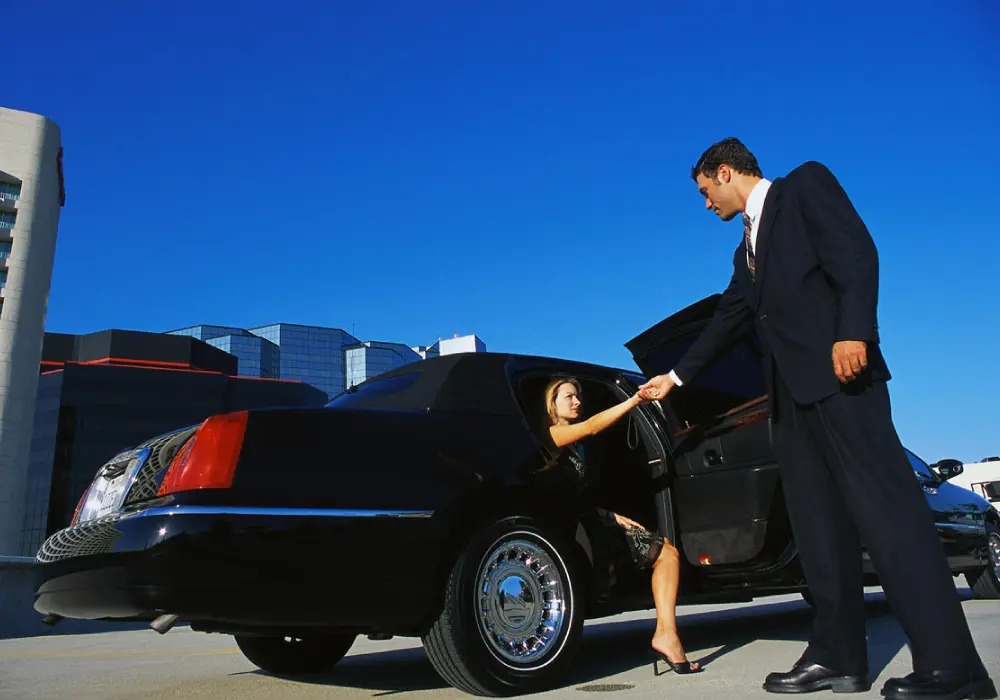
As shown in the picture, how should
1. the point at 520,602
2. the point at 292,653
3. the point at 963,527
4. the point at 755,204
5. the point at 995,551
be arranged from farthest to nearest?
the point at 995,551, the point at 963,527, the point at 292,653, the point at 520,602, the point at 755,204

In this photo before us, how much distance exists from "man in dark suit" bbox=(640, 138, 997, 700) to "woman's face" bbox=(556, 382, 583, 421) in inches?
41.8

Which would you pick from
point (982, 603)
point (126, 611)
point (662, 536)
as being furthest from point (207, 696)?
point (982, 603)

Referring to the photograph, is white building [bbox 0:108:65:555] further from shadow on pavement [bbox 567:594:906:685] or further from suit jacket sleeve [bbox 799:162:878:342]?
suit jacket sleeve [bbox 799:162:878:342]

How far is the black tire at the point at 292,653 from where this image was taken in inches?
172

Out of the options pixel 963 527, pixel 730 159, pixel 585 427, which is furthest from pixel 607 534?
pixel 963 527

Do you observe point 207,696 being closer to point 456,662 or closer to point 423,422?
point 456,662

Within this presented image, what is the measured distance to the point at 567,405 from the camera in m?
4.20

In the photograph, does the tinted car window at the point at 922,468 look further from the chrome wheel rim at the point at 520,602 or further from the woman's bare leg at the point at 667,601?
the chrome wheel rim at the point at 520,602

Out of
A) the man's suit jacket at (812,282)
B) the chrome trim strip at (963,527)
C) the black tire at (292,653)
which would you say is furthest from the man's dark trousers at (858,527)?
the chrome trim strip at (963,527)

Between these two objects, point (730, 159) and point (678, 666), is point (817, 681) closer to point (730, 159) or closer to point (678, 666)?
point (678, 666)

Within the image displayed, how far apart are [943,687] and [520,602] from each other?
1574 mm

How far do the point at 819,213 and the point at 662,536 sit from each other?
1771 millimetres

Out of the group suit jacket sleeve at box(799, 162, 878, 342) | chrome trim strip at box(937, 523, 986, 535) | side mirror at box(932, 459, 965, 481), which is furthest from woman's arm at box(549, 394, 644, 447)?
side mirror at box(932, 459, 965, 481)

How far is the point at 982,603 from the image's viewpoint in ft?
24.6
